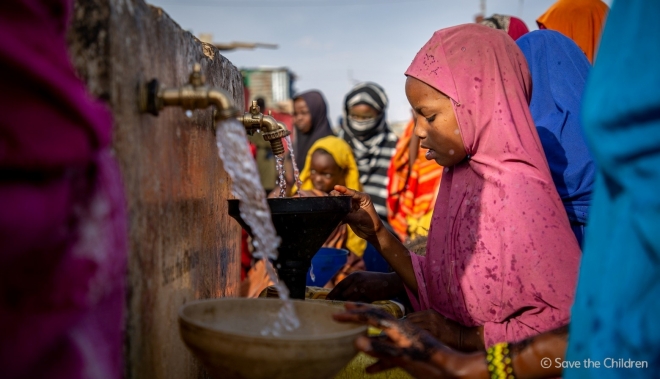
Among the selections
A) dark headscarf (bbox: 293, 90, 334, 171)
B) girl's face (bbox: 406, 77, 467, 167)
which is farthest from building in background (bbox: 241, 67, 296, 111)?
girl's face (bbox: 406, 77, 467, 167)

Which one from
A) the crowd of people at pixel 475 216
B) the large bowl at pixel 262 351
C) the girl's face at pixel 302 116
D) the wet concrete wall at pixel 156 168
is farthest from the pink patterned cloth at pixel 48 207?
the girl's face at pixel 302 116

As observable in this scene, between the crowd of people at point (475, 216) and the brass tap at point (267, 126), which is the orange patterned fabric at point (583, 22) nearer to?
the crowd of people at point (475, 216)

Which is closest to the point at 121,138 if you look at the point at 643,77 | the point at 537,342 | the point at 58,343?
the point at 58,343

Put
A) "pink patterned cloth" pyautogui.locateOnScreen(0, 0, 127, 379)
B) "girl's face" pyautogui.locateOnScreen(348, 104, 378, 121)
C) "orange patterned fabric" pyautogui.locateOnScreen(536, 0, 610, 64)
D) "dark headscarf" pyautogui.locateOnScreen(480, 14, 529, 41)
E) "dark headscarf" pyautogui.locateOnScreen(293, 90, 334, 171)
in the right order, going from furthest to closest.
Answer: "dark headscarf" pyautogui.locateOnScreen(293, 90, 334, 171)
"girl's face" pyautogui.locateOnScreen(348, 104, 378, 121)
"dark headscarf" pyautogui.locateOnScreen(480, 14, 529, 41)
"orange patterned fabric" pyautogui.locateOnScreen(536, 0, 610, 64)
"pink patterned cloth" pyautogui.locateOnScreen(0, 0, 127, 379)

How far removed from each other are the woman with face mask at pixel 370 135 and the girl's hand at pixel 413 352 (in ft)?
14.1

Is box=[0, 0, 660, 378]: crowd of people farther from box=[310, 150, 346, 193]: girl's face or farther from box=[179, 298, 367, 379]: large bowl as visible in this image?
box=[310, 150, 346, 193]: girl's face

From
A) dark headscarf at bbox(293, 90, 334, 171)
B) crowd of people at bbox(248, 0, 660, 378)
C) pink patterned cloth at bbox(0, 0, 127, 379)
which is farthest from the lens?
dark headscarf at bbox(293, 90, 334, 171)

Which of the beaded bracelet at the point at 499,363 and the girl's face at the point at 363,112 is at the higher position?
the girl's face at the point at 363,112

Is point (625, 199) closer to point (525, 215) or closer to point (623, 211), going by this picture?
point (623, 211)

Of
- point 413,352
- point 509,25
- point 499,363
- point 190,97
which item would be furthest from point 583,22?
point 190,97

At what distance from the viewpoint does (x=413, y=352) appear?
4.74 ft

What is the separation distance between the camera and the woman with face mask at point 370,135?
589cm

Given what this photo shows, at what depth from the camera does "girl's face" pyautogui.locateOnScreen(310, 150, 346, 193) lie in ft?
16.2

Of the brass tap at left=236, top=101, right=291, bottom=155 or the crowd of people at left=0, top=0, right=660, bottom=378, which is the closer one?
the crowd of people at left=0, top=0, right=660, bottom=378
